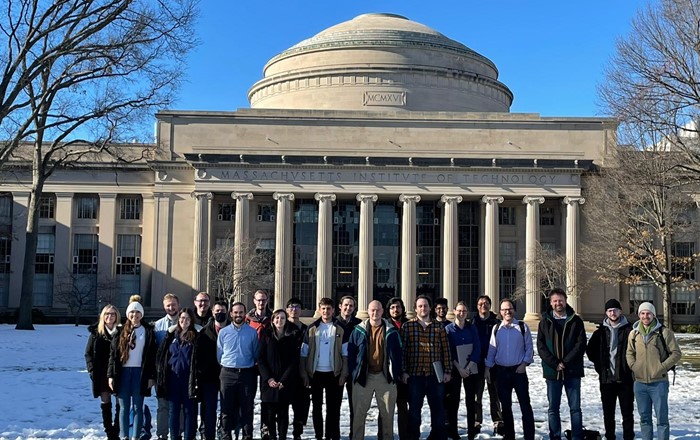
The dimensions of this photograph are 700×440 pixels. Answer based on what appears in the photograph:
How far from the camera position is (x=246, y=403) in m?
12.2

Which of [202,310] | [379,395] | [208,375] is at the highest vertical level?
[202,310]

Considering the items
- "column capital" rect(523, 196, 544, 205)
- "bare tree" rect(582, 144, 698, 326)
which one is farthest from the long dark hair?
"column capital" rect(523, 196, 544, 205)

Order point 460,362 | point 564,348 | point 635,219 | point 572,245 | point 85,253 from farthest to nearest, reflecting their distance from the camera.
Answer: point 85,253 → point 572,245 → point 635,219 → point 460,362 → point 564,348

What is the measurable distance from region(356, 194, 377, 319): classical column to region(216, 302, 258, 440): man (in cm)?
4007

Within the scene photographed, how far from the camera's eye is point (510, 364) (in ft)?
41.0

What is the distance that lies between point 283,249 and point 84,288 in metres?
13.8

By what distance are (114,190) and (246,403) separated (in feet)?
151

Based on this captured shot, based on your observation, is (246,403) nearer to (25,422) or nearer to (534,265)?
(25,422)

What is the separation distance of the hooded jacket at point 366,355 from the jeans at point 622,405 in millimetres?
3364

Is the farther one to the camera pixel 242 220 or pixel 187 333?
pixel 242 220

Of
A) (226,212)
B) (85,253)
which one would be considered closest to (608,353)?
(226,212)

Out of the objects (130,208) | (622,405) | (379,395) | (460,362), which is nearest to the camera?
(379,395)

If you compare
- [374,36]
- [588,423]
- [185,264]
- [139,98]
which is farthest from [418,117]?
[588,423]

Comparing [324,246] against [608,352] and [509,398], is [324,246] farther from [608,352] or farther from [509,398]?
[608,352]
